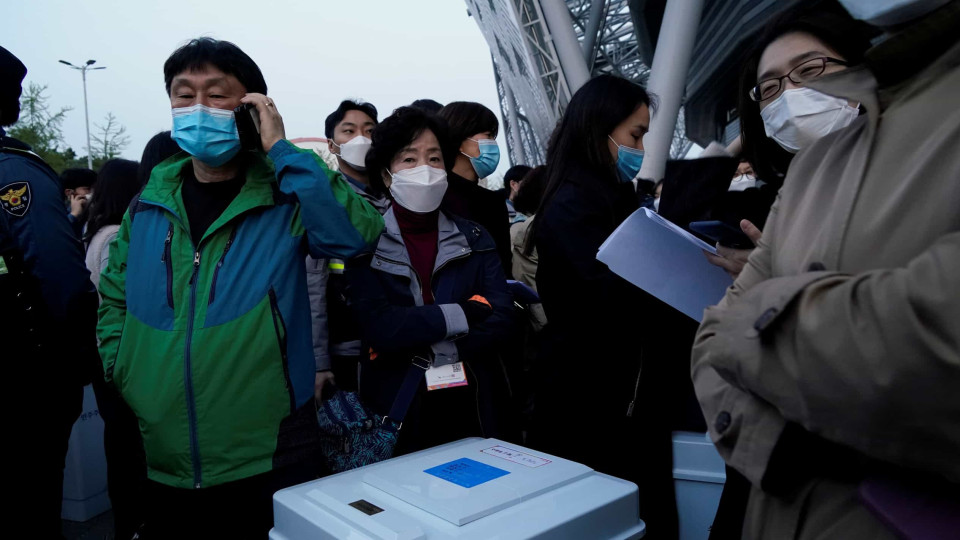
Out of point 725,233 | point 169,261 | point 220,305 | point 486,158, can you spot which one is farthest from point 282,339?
point 486,158

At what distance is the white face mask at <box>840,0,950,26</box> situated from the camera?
770 mm

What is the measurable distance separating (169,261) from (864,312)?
182cm

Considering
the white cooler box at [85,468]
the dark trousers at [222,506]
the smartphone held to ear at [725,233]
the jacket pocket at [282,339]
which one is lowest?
the white cooler box at [85,468]

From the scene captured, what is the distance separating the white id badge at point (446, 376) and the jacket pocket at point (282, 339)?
0.43 m

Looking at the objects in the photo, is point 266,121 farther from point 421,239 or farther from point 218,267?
point 421,239

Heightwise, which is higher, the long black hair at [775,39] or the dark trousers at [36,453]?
the long black hair at [775,39]

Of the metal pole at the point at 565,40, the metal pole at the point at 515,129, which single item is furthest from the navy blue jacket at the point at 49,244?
the metal pole at the point at 515,129

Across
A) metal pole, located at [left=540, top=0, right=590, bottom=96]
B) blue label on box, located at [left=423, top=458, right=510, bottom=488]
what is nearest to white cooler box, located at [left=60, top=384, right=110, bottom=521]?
blue label on box, located at [left=423, top=458, right=510, bottom=488]

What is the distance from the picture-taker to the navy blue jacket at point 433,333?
1.97 meters

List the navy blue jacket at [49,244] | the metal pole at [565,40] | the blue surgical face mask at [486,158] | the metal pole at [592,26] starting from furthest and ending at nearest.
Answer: the metal pole at [592,26]
the metal pole at [565,40]
the blue surgical face mask at [486,158]
the navy blue jacket at [49,244]

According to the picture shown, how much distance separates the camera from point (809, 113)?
5.30ft

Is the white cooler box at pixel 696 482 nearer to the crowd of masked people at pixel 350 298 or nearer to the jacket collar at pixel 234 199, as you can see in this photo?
the crowd of masked people at pixel 350 298

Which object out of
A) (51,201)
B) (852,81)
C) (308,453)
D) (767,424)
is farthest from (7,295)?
(852,81)

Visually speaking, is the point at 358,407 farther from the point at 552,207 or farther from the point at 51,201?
the point at 51,201
